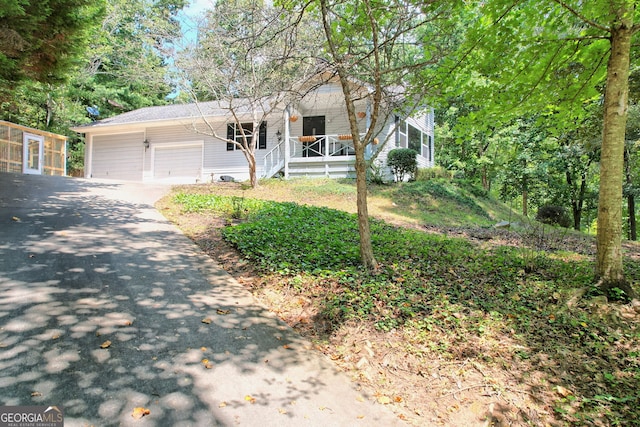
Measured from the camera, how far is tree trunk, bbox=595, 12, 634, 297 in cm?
427

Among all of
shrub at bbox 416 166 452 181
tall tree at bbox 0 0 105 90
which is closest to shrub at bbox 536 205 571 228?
shrub at bbox 416 166 452 181

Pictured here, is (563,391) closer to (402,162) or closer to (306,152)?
(402,162)

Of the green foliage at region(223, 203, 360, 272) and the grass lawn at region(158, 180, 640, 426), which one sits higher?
the green foliage at region(223, 203, 360, 272)

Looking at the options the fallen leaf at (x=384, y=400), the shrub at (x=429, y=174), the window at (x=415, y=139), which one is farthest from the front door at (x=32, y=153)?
the fallen leaf at (x=384, y=400)

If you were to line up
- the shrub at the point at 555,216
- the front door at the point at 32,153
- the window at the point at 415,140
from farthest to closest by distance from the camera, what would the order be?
the window at the point at 415,140
the front door at the point at 32,153
the shrub at the point at 555,216

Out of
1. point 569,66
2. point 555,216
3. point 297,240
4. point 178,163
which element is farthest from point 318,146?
point 569,66

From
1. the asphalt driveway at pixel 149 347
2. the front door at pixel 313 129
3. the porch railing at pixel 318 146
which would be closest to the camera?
the asphalt driveway at pixel 149 347

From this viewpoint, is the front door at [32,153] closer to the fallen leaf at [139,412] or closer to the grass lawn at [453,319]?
the grass lawn at [453,319]

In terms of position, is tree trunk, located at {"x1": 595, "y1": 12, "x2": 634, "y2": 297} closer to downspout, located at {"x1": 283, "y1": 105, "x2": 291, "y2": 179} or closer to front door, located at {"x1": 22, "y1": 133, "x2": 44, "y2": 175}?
downspout, located at {"x1": 283, "y1": 105, "x2": 291, "y2": 179}

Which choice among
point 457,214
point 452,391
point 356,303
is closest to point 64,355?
point 356,303

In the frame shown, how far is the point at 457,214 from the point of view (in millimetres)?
12562

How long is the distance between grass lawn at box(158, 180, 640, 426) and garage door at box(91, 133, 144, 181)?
566 inches

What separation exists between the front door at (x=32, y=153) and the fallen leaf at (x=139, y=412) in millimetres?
17341

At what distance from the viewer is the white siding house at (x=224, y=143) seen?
53.0ft
